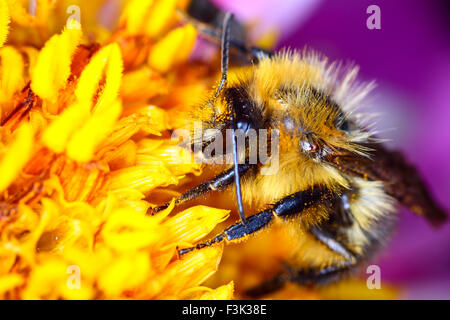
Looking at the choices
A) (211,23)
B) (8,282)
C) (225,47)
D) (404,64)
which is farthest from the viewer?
(404,64)

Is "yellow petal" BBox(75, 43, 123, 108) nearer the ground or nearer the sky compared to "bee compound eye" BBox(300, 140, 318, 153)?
nearer the sky

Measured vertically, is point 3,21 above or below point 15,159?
above

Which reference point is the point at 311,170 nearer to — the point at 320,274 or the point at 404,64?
the point at 320,274

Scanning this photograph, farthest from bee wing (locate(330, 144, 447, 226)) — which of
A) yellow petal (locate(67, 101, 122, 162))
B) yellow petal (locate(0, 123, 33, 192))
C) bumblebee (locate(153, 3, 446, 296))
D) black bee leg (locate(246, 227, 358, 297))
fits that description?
yellow petal (locate(0, 123, 33, 192))

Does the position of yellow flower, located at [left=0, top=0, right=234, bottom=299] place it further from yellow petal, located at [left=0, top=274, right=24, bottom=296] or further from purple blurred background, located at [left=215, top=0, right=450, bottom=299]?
purple blurred background, located at [left=215, top=0, right=450, bottom=299]

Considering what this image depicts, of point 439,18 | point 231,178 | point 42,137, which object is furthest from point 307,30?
point 42,137

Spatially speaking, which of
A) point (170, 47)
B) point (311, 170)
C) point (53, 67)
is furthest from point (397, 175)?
point (53, 67)

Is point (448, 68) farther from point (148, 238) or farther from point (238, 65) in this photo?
point (148, 238)
